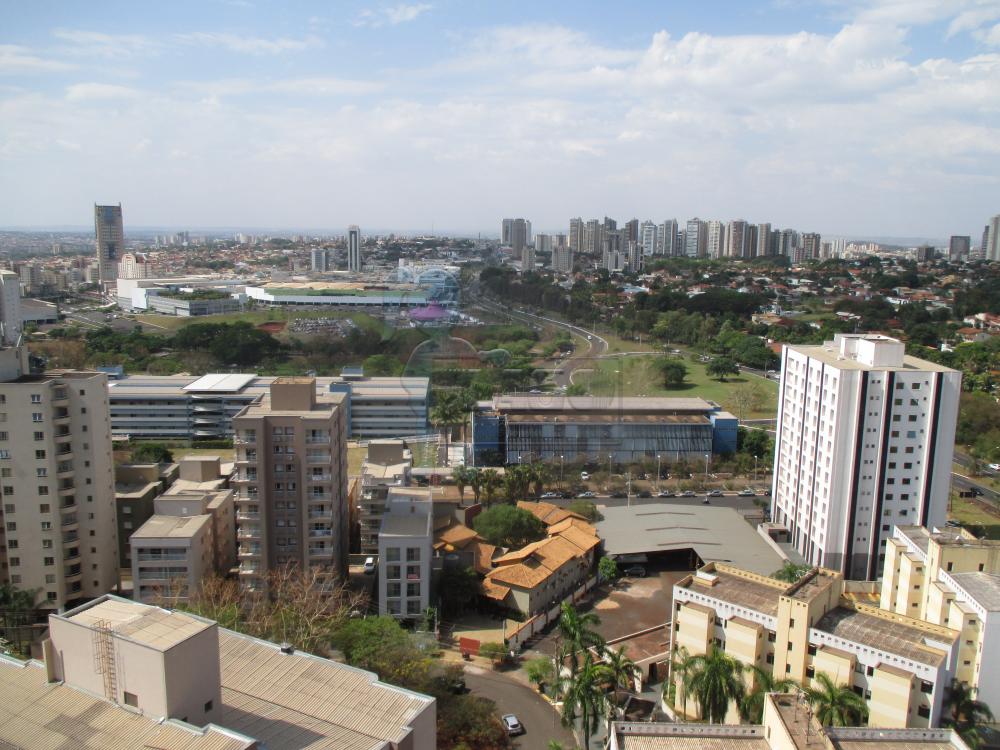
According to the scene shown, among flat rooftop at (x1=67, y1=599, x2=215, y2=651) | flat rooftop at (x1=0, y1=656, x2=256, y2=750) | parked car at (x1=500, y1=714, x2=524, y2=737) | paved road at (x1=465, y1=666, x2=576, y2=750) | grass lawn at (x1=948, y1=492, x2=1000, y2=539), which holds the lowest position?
grass lawn at (x1=948, y1=492, x2=1000, y2=539)

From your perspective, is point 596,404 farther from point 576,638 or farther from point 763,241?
point 763,241

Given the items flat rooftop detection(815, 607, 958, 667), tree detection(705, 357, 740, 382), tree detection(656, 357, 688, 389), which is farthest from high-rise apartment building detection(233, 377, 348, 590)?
tree detection(705, 357, 740, 382)

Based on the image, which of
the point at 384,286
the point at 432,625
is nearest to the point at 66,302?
the point at 384,286

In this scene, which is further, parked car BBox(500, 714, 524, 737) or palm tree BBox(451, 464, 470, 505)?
palm tree BBox(451, 464, 470, 505)

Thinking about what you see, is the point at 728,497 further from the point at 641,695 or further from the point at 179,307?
the point at 179,307

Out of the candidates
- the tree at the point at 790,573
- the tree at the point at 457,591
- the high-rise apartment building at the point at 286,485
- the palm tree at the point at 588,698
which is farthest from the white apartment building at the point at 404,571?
the tree at the point at 790,573

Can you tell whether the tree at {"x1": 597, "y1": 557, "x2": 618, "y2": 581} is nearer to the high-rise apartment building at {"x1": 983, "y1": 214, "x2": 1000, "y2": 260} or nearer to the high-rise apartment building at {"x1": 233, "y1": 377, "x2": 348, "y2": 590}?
the high-rise apartment building at {"x1": 233, "y1": 377, "x2": 348, "y2": 590}

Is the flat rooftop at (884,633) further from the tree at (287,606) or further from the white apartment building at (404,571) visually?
the tree at (287,606)
